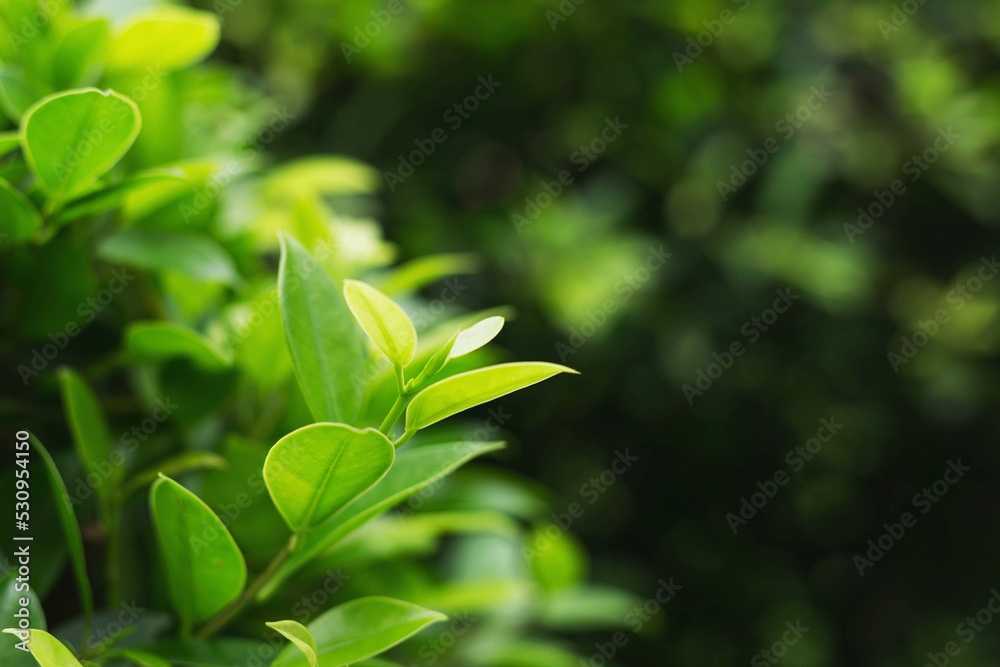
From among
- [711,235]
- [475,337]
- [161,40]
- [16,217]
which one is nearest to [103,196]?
[16,217]

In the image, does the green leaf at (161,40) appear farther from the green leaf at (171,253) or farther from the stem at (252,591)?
the stem at (252,591)

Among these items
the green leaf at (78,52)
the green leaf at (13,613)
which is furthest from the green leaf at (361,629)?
the green leaf at (78,52)

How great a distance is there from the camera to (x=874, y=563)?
1.64m

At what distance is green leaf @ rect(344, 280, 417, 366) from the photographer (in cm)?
36

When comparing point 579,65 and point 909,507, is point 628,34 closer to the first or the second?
point 579,65

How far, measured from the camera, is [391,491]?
42 cm

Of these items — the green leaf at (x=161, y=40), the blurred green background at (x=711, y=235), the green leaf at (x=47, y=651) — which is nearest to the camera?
the green leaf at (x=47, y=651)

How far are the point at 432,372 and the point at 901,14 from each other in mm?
1568

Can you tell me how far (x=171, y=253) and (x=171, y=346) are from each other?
7cm

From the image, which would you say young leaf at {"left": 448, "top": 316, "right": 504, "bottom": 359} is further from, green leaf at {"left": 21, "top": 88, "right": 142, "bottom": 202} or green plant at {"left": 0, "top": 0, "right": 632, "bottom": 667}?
green leaf at {"left": 21, "top": 88, "right": 142, "bottom": 202}

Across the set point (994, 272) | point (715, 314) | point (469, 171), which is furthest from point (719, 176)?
point (994, 272)

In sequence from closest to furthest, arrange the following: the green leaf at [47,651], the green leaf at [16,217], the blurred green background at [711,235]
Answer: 1. the green leaf at [47,651]
2. the green leaf at [16,217]
3. the blurred green background at [711,235]

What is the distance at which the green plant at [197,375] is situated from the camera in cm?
38

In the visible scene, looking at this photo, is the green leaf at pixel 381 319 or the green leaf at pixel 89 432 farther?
the green leaf at pixel 89 432
